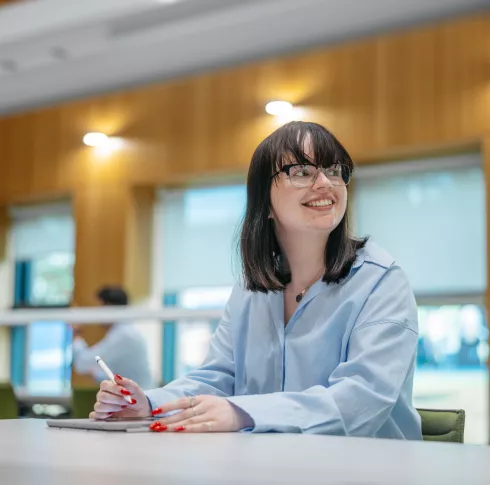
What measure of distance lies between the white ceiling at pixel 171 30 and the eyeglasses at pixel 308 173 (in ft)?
13.4

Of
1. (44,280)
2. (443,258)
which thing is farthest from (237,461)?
(44,280)

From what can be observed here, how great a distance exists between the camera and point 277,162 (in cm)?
172

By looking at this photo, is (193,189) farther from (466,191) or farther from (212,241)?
(466,191)

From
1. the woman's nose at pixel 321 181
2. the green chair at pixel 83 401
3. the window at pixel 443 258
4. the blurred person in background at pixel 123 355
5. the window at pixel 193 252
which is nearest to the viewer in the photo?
the woman's nose at pixel 321 181

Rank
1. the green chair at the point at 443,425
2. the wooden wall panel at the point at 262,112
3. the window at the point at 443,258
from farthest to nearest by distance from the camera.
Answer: the window at the point at 443,258, the wooden wall panel at the point at 262,112, the green chair at the point at 443,425

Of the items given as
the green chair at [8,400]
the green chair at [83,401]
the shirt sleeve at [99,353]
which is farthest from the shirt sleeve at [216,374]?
the shirt sleeve at [99,353]

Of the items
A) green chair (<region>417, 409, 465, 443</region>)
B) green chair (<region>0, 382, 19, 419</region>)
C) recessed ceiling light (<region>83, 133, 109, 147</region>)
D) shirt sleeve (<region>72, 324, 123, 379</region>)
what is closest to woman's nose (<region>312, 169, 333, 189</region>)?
green chair (<region>417, 409, 465, 443</region>)

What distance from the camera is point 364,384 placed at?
144cm

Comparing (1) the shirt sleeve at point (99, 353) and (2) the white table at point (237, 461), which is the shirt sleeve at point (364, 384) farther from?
(1) the shirt sleeve at point (99, 353)

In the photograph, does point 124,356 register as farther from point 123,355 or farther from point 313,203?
point 313,203

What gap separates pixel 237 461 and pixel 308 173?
945mm

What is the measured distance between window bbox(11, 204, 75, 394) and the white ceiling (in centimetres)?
141

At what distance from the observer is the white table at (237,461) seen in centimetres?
73

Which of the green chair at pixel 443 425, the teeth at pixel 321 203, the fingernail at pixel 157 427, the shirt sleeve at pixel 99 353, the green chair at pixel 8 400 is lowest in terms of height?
the green chair at pixel 8 400
